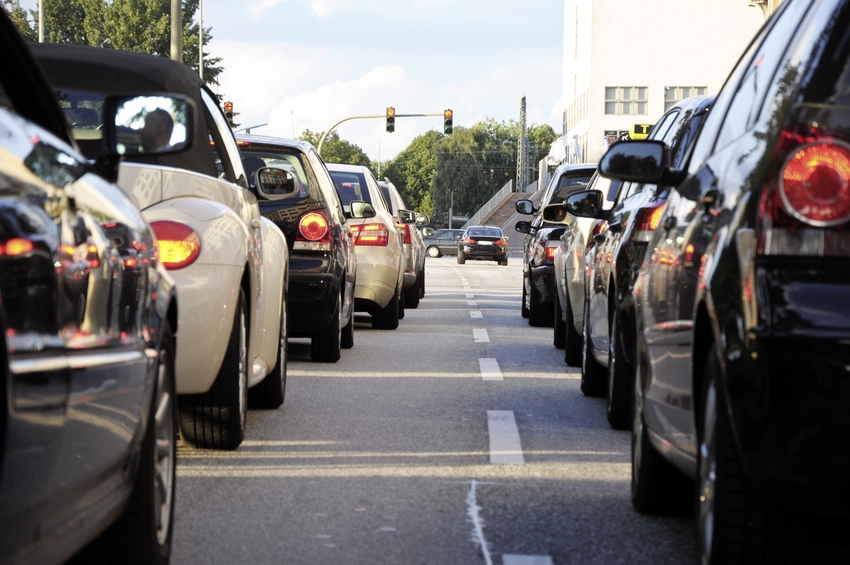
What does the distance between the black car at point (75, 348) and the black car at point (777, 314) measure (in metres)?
1.38

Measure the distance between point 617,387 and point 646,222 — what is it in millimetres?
1701

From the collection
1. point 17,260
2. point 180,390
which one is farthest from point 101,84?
point 17,260

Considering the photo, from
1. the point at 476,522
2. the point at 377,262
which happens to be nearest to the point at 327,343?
the point at 377,262

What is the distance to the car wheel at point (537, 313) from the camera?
635 inches

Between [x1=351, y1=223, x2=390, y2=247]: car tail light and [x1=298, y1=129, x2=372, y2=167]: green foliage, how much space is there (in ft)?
421

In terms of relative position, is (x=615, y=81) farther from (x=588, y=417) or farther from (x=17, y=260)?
(x=17, y=260)

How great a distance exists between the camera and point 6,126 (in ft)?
9.48

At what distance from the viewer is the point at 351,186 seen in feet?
51.9

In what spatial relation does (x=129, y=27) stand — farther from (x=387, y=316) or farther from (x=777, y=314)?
(x=777, y=314)

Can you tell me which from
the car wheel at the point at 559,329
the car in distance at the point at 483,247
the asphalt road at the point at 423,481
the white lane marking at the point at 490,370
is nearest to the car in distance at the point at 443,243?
the car in distance at the point at 483,247

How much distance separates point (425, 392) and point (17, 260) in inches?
268

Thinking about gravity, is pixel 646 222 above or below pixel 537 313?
above

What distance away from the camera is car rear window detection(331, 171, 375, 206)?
15.7m


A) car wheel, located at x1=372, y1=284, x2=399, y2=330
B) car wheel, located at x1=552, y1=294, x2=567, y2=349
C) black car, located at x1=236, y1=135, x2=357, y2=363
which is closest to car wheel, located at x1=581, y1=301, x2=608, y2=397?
black car, located at x1=236, y1=135, x2=357, y2=363
